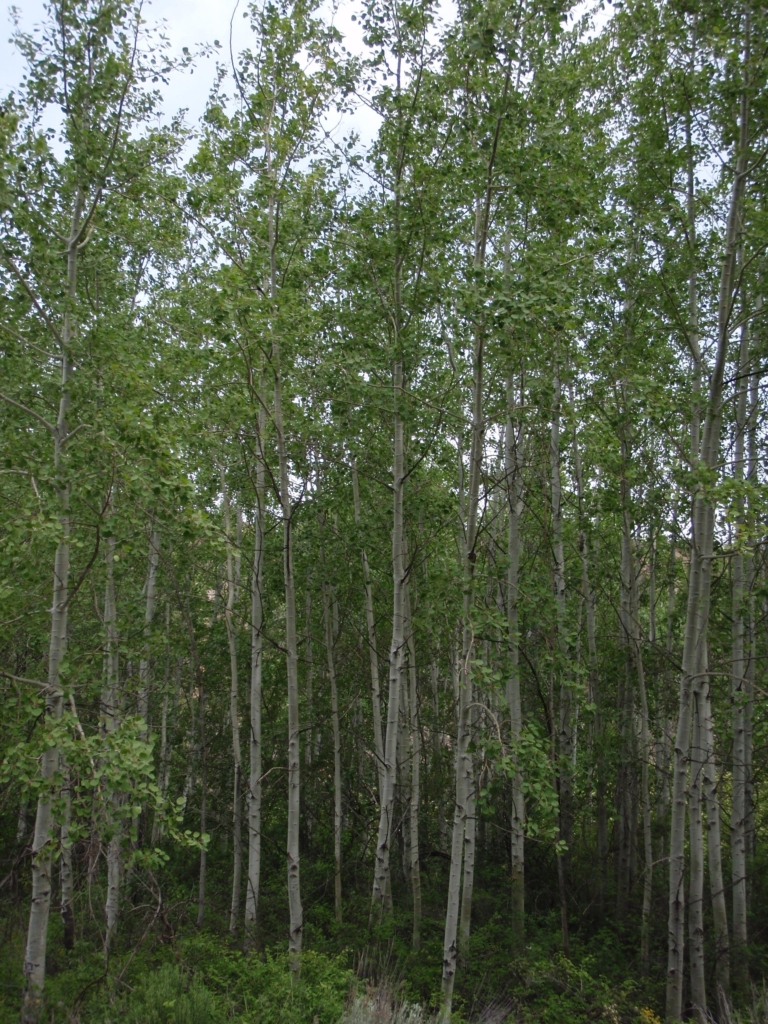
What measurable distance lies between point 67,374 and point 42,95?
239cm

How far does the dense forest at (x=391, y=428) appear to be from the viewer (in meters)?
6.43

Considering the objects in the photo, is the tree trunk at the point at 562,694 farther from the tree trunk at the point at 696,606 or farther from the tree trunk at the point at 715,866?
the tree trunk at the point at 696,606

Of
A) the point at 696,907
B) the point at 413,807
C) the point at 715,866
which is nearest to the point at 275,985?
the point at 696,907

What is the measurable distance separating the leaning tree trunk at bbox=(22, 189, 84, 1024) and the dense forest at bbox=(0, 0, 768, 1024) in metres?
0.05

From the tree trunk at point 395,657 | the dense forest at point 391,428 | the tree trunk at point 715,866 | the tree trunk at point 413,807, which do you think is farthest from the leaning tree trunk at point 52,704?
the tree trunk at point 715,866

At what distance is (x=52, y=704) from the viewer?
638 centimetres

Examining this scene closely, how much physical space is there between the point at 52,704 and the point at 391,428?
6211 millimetres

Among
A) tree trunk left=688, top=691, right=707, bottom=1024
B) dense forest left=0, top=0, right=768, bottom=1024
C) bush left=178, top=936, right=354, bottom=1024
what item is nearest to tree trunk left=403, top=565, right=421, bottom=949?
dense forest left=0, top=0, right=768, bottom=1024

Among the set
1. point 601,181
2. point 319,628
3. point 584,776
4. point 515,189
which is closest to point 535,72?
point 515,189

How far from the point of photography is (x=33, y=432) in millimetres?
9188

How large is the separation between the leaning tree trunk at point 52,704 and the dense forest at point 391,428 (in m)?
0.05

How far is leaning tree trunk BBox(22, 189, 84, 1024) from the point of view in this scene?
6.00m

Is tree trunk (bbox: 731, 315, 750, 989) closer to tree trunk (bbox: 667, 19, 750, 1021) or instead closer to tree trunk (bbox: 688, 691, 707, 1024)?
tree trunk (bbox: 688, 691, 707, 1024)

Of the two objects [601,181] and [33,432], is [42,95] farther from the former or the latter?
[601,181]
